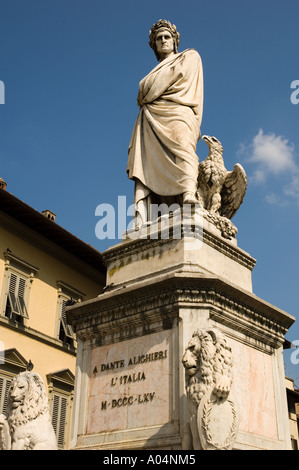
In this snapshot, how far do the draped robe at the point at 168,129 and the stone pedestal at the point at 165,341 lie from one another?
2.82 feet

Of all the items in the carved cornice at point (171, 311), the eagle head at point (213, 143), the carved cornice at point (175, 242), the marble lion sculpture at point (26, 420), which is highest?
the eagle head at point (213, 143)

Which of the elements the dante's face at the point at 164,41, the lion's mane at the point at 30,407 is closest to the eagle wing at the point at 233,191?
the dante's face at the point at 164,41

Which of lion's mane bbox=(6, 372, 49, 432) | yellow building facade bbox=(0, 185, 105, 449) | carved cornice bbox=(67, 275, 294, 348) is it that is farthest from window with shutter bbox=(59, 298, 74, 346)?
lion's mane bbox=(6, 372, 49, 432)

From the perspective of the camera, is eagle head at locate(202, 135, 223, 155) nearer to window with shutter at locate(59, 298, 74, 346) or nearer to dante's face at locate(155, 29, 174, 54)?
dante's face at locate(155, 29, 174, 54)

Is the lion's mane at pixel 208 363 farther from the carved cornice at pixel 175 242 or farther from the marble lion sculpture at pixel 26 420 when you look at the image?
the carved cornice at pixel 175 242

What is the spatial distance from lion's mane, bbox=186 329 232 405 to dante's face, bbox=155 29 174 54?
545cm

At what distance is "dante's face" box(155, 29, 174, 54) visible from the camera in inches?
399

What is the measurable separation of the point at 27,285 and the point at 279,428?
14928 millimetres

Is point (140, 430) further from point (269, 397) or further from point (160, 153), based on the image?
point (160, 153)

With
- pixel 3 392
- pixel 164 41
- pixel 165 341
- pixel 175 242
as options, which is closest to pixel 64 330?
pixel 3 392

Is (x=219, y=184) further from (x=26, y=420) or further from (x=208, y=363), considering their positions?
(x=26, y=420)

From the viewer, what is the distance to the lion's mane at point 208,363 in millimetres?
6203

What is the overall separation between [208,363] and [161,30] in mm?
6078

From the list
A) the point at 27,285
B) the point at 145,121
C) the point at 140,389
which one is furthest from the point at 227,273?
the point at 27,285
